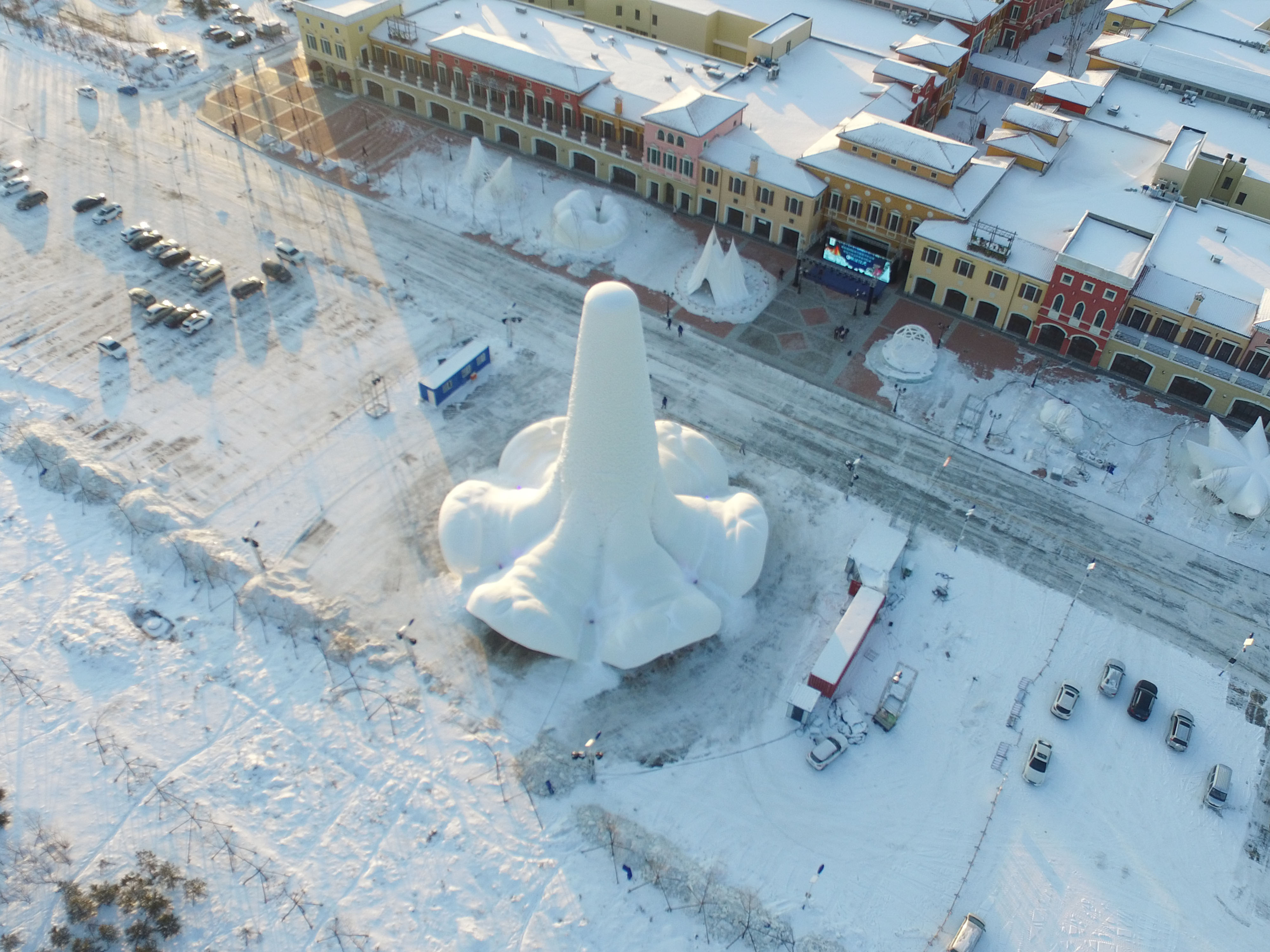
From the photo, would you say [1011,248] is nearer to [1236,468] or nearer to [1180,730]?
[1236,468]

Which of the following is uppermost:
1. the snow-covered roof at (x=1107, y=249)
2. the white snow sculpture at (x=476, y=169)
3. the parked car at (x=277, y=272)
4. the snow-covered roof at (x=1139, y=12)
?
the snow-covered roof at (x=1139, y=12)

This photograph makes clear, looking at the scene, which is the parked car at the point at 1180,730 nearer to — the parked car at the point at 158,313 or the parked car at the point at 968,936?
the parked car at the point at 968,936

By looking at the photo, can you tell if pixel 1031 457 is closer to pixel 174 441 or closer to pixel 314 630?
pixel 314 630

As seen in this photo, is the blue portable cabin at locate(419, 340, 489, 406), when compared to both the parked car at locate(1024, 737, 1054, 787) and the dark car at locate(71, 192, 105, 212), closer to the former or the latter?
the dark car at locate(71, 192, 105, 212)

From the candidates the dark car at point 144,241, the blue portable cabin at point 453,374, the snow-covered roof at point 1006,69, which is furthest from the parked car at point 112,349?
the snow-covered roof at point 1006,69

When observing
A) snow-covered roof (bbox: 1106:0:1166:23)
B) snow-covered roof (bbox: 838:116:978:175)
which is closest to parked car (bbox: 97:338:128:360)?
snow-covered roof (bbox: 838:116:978:175)

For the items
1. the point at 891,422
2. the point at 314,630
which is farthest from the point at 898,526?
the point at 314,630
